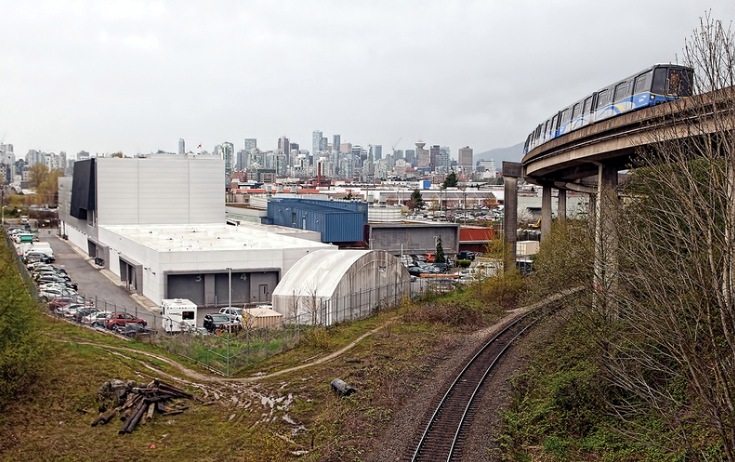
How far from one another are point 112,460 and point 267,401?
4.19m

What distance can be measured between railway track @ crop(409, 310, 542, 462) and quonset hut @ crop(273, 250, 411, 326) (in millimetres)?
6448

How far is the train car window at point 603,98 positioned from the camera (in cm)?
2075

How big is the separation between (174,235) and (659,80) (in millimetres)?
32156

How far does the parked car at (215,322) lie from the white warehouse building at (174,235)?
341 cm

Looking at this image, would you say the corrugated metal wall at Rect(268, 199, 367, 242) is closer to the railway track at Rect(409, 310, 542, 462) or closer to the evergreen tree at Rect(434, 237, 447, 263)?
the evergreen tree at Rect(434, 237, 447, 263)

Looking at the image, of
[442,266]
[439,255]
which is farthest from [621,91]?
[439,255]

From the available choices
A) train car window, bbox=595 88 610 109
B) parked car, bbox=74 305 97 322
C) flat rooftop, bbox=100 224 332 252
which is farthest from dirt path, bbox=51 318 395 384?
flat rooftop, bbox=100 224 332 252

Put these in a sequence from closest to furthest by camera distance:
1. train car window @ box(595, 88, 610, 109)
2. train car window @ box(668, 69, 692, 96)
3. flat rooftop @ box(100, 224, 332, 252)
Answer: train car window @ box(668, 69, 692, 96), train car window @ box(595, 88, 610, 109), flat rooftop @ box(100, 224, 332, 252)

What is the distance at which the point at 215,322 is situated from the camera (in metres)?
25.7

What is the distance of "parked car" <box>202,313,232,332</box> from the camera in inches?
1000

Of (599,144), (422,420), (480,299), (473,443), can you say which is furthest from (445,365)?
(480,299)

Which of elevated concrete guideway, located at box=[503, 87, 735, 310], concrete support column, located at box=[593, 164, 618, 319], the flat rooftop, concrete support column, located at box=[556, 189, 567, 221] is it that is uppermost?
elevated concrete guideway, located at box=[503, 87, 735, 310]

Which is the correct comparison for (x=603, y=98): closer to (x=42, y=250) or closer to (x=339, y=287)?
(x=339, y=287)

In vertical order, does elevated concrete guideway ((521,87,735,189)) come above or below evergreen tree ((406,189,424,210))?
above
